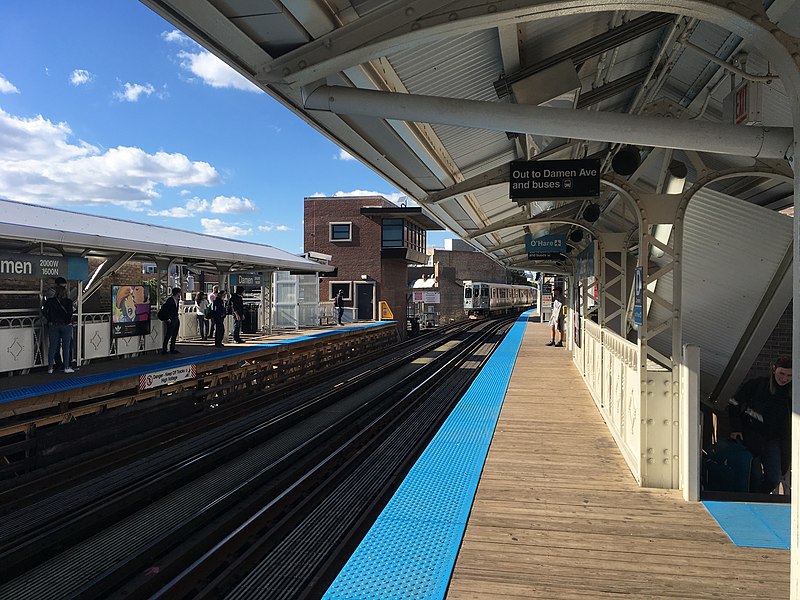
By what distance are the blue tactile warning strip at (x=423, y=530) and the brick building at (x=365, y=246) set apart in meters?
21.4

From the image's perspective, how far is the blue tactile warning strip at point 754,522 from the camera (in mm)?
3354

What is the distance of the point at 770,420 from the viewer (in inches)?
204

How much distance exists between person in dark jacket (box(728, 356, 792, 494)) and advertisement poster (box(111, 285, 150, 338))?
10674 mm

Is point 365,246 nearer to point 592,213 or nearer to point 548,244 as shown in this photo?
point 548,244

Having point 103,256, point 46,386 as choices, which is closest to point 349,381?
point 103,256

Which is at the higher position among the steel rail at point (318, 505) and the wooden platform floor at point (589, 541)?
the wooden platform floor at point (589, 541)

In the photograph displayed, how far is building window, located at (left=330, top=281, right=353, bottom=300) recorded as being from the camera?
27.6m

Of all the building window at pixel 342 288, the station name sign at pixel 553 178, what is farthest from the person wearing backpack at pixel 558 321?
the station name sign at pixel 553 178

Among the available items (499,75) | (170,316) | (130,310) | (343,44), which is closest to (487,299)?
(170,316)

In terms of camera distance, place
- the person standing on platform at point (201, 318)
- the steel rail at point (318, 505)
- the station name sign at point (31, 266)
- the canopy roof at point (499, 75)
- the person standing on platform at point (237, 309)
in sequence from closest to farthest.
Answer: the canopy roof at point (499, 75) → the steel rail at point (318, 505) → the station name sign at point (31, 266) → the person standing on platform at point (237, 309) → the person standing on platform at point (201, 318)

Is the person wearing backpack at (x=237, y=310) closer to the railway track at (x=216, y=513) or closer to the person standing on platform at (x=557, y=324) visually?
the railway track at (x=216, y=513)

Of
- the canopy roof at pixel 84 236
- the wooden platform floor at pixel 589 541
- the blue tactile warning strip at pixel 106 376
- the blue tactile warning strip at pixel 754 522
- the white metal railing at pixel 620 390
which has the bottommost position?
the wooden platform floor at pixel 589 541

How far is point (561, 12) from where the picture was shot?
2.34m

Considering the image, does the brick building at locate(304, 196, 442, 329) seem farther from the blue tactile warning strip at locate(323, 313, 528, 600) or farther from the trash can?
the blue tactile warning strip at locate(323, 313, 528, 600)
